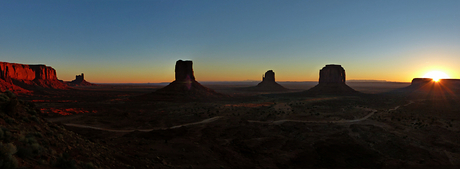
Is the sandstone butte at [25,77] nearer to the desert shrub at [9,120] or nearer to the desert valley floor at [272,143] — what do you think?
the desert valley floor at [272,143]

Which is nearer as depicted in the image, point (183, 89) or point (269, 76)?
point (183, 89)

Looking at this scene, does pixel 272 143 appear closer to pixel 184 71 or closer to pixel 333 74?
pixel 184 71

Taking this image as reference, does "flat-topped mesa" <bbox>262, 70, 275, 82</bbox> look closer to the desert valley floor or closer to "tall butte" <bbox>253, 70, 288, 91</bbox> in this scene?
"tall butte" <bbox>253, 70, 288, 91</bbox>

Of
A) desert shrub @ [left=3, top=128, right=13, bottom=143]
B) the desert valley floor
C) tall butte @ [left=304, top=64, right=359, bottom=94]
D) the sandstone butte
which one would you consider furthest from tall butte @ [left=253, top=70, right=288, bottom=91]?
desert shrub @ [left=3, top=128, right=13, bottom=143]


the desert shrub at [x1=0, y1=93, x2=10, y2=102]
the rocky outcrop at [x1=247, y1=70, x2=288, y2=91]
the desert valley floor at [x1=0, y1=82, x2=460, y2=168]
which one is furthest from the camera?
the rocky outcrop at [x1=247, y1=70, x2=288, y2=91]

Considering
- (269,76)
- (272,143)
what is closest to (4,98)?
(272,143)

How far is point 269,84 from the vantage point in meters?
119

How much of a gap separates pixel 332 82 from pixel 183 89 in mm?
58727

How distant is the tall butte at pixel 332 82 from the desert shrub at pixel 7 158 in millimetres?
81414

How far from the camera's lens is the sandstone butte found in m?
69.9

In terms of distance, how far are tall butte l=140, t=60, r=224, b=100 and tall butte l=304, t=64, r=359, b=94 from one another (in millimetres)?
44788

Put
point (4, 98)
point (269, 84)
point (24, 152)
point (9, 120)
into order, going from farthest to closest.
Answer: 1. point (269, 84)
2. point (4, 98)
3. point (9, 120)
4. point (24, 152)

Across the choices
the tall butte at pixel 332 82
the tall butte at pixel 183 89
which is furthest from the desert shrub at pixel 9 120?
the tall butte at pixel 332 82

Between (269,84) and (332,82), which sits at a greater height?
(332,82)
